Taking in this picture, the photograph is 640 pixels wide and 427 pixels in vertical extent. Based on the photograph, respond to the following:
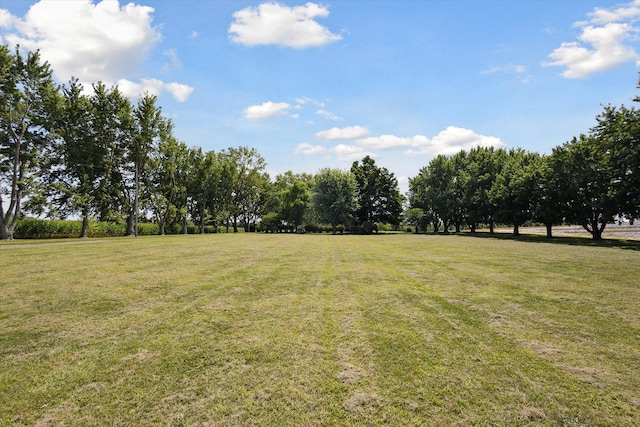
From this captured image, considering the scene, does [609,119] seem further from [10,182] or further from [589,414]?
[10,182]

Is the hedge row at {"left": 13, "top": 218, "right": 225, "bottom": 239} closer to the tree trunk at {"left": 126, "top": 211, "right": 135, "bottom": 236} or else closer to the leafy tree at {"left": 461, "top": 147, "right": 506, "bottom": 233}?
the tree trunk at {"left": 126, "top": 211, "right": 135, "bottom": 236}

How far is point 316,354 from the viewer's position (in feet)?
15.7

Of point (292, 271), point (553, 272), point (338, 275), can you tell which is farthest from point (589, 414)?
point (553, 272)

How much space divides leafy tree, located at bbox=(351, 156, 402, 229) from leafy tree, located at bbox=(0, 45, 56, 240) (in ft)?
158

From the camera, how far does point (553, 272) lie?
39.4 ft

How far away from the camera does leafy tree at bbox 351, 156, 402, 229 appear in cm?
6462

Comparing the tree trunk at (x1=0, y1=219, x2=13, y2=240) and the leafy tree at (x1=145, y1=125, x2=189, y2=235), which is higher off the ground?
the leafy tree at (x1=145, y1=125, x2=189, y2=235)

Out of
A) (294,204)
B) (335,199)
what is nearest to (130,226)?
(294,204)

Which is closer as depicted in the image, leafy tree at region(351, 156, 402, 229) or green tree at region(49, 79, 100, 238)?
green tree at region(49, 79, 100, 238)

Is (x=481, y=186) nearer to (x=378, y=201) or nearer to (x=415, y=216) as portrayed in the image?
(x=415, y=216)

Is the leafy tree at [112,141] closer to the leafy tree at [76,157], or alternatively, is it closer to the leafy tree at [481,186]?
the leafy tree at [76,157]

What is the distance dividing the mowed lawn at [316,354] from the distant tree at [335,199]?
48.3m

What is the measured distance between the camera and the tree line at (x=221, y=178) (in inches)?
1201

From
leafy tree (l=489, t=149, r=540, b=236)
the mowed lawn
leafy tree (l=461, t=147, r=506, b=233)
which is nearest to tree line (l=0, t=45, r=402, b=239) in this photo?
leafy tree (l=461, t=147, r=506, b=233)
